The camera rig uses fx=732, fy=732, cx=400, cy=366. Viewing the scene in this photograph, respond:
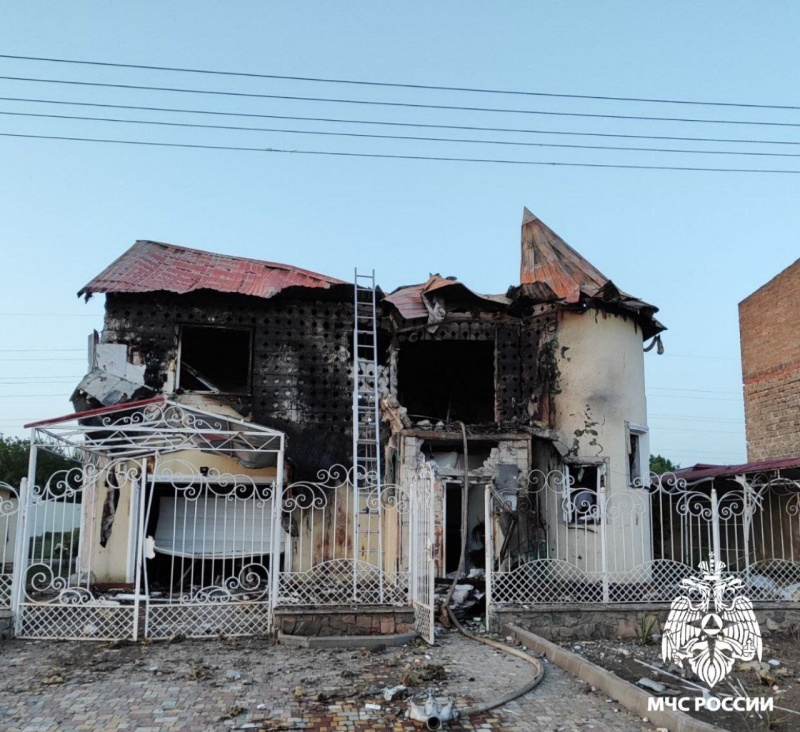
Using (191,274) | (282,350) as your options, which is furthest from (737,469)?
(191,274)

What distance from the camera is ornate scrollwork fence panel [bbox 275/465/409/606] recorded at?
9195 millimetres

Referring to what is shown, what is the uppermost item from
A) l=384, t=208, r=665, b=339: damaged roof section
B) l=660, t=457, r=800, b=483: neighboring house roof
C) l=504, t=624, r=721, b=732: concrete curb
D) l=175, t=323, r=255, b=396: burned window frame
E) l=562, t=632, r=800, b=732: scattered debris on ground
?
l=384, t=208, r=665, b=339: damaged roof section

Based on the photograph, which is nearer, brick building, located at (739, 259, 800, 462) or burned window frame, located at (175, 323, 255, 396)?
burned window frame, located at (175, 323, 255, 396)

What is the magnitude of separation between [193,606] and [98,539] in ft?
17.8

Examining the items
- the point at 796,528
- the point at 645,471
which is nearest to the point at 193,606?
the point at 645,471

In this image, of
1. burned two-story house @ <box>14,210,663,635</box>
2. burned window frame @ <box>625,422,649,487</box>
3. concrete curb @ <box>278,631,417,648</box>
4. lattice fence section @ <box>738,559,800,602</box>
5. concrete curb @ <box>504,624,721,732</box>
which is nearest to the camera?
concrete curb @ <box>504,624,721,732</box>

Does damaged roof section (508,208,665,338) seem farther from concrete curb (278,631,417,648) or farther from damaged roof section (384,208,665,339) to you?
concrete curb (278,631,417,648)

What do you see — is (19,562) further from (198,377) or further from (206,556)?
(198,377)

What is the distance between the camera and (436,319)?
49.2 ft

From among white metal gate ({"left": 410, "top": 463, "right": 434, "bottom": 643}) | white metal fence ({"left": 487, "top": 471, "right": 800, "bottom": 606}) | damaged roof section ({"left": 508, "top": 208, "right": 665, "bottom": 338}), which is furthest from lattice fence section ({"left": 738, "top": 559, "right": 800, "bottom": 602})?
damaged roof section ({"left": 508, "top": 208, "right": 665, "bottom": 338})

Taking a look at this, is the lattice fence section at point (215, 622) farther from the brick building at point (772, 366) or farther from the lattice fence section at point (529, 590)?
the brick building at point (772, 366)

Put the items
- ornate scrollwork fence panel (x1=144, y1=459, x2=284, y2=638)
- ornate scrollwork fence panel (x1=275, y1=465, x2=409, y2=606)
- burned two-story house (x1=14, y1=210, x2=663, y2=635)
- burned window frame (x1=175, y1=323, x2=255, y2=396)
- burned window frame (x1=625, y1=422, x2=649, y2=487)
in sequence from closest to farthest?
ornate scrollwork fence panel (x1=144, y1=459, x2=284, y2=638) → ornate scrollwork fence panel (x1=275, y1=465, x2=409, y2=606) → burned two-story house (x1=14, y1=210, x2=663, y2=635) → burned window frame (x1=175, y1=323, x2=255, y2=396) → burned window frame (x1=625, y1=422, x2=649, y2=487)

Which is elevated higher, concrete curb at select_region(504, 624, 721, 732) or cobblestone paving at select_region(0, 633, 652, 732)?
concrete curb at select_region(504, 624, 721, 732)

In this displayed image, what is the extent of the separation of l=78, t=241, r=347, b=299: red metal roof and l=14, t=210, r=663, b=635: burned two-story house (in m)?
0.04
